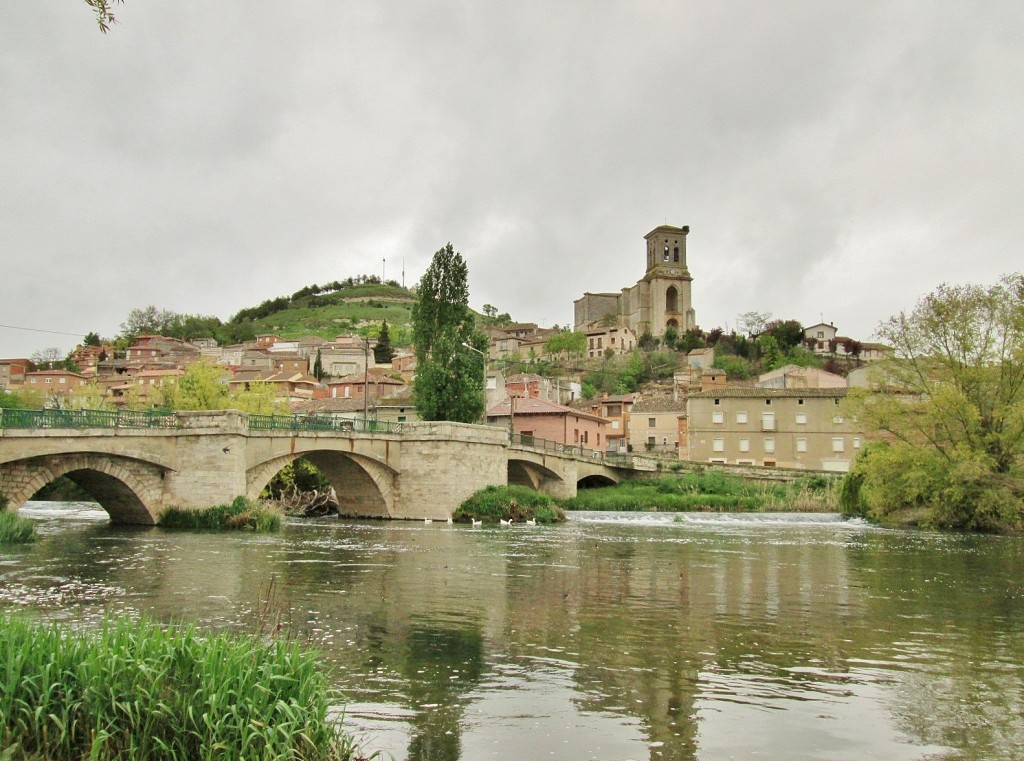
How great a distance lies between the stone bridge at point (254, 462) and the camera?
27.0m

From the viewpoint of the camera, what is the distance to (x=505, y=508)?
40594mm

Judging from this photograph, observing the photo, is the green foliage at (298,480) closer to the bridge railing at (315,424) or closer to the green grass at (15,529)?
the bridge railing at (315,424)

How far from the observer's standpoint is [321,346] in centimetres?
12169

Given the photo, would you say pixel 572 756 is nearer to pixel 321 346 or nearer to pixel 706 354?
pixel 706 354

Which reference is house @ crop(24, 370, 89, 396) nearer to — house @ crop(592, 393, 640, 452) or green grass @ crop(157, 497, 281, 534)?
house @ crop(592, 393, 640, 452)

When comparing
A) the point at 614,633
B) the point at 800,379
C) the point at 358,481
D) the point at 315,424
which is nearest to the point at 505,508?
the point at 358,481

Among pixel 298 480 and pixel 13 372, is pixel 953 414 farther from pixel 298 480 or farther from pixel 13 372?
pixel 13 372

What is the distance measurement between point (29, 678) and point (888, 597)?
14.7 meters

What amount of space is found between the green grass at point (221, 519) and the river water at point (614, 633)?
4.48m

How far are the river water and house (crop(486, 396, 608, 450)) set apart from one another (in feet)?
116

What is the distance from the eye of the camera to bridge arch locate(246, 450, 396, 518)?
39656 millimetres

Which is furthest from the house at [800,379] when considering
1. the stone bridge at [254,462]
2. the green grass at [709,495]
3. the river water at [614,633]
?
the river water at [614,633]

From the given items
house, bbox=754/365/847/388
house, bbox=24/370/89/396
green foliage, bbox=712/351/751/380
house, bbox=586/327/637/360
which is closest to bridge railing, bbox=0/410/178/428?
house, bbox=754/365/847/388

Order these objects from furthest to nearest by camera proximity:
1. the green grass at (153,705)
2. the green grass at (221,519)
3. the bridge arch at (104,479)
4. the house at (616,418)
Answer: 1. the house at (616,418)
2. the green grass at (221,519)
3. the bridge arch at (104,479)
4. the green grass at (153,705)
